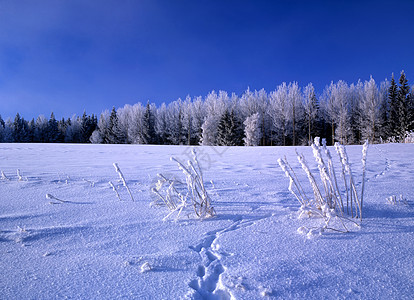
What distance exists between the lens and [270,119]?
109 feet

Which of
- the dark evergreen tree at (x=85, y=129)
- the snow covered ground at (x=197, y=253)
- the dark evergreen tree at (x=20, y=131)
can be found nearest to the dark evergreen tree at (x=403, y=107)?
the snow covered ground at (x=197, y=253)

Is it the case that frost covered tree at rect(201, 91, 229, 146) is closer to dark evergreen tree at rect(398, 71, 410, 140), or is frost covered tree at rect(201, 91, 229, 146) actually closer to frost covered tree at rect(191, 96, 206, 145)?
frost covered tree at rect(191, 96, 206, 145)

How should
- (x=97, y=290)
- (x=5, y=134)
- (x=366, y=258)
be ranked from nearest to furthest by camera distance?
1. (x=97, y=290)
2. (x=366, y=258)
3. (x=5, y=134)

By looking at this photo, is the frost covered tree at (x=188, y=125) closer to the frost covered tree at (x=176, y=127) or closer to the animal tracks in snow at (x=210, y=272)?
the frost covered tree at (x=176, y=127)

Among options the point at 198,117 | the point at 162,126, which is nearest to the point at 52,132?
the point at 162,126

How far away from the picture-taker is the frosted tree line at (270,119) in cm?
2765

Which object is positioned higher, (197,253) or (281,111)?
(281,111)

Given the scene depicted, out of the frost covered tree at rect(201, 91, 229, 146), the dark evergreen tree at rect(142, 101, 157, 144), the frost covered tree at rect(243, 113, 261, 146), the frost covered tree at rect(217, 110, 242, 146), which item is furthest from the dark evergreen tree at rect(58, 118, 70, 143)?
the frost covered tree at rect(243, 113, 261, 146)

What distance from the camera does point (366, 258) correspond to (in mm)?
1019

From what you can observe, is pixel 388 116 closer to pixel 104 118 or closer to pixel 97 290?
pixel 97 290

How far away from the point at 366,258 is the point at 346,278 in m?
0.23

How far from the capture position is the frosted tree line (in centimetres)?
2765

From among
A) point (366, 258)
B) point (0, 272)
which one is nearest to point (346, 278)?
point (366, 258)

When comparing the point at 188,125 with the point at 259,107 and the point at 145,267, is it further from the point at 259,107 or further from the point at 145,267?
the point at 145,267
